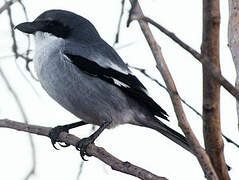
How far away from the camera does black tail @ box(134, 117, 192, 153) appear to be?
4.26m

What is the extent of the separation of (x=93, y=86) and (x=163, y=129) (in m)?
0.68

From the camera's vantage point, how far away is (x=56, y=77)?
Answer: 4188 millimetres

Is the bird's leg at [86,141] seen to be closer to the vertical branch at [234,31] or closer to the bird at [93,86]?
the bird at [93,86]

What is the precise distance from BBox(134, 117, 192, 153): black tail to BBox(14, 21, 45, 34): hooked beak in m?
1.18

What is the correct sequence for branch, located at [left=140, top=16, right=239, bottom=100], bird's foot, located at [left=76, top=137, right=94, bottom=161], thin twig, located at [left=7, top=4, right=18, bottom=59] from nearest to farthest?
branch, located at [left=140, top=16, right=239, bottom=100], thin twig, located at [left=7, top=4, right=18, bottom=59], bird's foot, located at [left=76, top=137, right=94, bottom=161]

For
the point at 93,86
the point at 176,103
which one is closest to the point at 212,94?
the point at 176,103

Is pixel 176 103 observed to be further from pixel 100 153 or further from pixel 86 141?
pixel 86 141

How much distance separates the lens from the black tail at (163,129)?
14.0 ft

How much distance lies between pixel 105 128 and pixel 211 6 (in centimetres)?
232

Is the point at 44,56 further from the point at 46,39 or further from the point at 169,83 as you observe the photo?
the point at 169,83

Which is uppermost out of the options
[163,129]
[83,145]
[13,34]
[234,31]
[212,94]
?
[234,31]

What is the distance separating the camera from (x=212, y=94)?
234cm

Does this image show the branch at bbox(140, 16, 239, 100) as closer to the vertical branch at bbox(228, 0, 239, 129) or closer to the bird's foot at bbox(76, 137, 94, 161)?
the vertical branch at bbox(228, 0, 239, 129)

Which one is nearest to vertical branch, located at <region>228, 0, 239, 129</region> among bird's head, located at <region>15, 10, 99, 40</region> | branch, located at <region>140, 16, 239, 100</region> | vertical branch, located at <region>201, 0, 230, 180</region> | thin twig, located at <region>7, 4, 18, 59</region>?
vertical branch, located at <region>201, 0, 230, 180</region>
